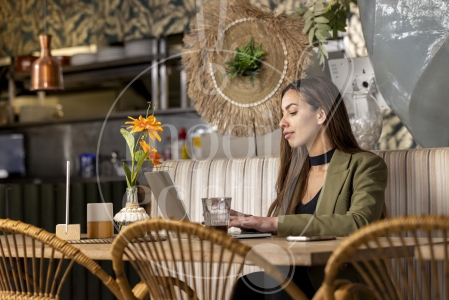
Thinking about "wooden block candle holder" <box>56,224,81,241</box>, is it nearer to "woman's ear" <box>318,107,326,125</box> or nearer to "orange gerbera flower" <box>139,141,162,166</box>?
"orange gerbera flower" <box>139,141,162,166</box>

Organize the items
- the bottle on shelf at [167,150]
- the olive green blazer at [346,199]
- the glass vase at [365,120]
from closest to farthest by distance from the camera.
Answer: the olive green blazer at [346,199], the glass vase at [365,120], the bottle on shelf at [167,150]

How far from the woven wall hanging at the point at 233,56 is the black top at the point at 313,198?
0.54 m

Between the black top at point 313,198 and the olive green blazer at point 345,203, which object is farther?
the black top at point 313,198

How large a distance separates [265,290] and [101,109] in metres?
4.09

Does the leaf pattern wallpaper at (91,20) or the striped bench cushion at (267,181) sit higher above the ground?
the leaf pattern wallpaper at (91,20)

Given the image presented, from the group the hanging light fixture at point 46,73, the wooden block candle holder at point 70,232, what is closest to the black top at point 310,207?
the wooden block candle holder at point 70,232

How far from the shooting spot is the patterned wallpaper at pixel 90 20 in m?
5.20

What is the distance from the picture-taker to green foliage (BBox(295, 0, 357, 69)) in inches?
117

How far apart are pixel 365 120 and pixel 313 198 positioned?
601 millimetres

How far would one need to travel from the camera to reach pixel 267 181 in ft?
9.50

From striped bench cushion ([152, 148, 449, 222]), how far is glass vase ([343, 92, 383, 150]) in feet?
0.64

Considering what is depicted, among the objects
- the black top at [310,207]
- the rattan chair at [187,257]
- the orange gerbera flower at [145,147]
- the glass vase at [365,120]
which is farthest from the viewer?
the glass vase at [365,120]

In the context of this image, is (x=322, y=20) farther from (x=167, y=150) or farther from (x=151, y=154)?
(x=167, y=150)

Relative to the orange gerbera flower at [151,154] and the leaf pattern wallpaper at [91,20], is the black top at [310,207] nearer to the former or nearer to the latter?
the orange gerbera flower at [151,154]
